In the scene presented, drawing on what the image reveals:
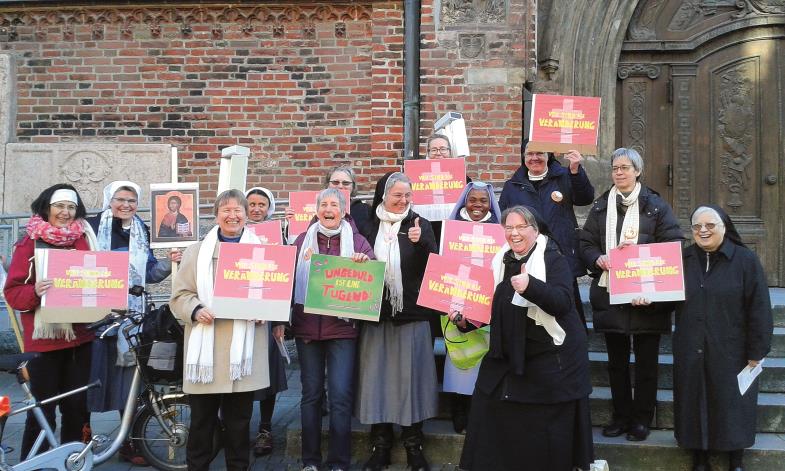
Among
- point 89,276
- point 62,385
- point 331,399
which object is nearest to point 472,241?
point 331,399

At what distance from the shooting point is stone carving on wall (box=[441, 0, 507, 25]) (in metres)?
8.09

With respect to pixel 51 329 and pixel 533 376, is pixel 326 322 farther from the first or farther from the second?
pixel 51 329

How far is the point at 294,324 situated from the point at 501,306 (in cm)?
142

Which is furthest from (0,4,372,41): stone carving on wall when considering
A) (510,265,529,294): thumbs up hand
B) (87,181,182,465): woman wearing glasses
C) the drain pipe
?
(510,265,529,294): thumbs up hand

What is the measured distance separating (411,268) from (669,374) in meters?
2.33

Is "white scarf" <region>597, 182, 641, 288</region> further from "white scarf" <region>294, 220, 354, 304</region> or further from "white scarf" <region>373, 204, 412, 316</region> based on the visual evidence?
"white scarf" <region>294, 220, 354, 304</region>

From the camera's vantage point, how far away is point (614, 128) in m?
8.48

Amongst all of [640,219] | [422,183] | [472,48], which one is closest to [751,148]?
[472,48]

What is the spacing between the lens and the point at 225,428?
4785mm

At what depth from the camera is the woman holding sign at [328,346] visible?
493cm

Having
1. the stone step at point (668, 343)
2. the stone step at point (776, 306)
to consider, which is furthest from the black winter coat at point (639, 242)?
the stone step at point (776, 306)

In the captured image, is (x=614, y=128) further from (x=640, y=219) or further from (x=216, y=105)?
(x=216, y=105)

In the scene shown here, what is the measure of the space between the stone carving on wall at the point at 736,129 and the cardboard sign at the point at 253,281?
5.86 meters

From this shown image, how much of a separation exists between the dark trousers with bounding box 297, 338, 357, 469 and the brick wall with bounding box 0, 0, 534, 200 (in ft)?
12.3
